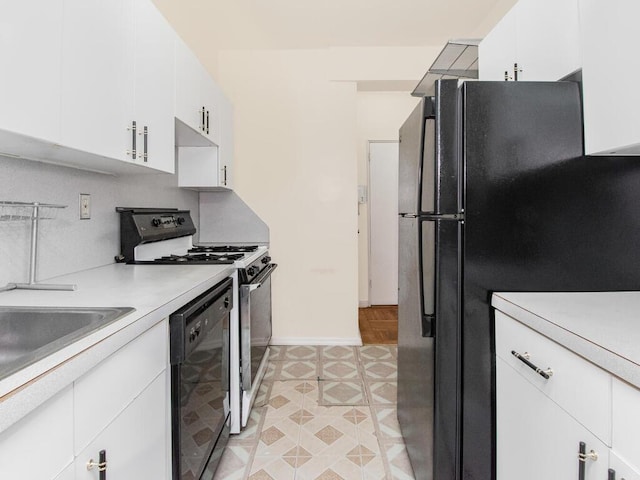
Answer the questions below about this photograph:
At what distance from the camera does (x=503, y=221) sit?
49.9 inches

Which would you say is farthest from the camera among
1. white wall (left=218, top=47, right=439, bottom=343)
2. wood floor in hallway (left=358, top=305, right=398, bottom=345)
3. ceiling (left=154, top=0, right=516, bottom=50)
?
wood floor in hallway (left=358, top=305, right=398, bottom=345)

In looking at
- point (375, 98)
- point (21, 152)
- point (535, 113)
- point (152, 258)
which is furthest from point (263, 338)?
point (375, 98)

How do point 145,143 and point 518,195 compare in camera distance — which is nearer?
point 518,195

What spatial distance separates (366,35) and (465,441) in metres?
2.83

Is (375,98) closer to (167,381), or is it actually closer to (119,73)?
(119,73)

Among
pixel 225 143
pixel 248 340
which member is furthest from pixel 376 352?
pixel 225 143

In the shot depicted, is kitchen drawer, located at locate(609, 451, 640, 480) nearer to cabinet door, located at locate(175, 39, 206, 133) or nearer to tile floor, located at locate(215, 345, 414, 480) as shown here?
tile floor, located at locate(215, 345, 414, 480)

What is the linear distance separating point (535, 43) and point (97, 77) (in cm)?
164

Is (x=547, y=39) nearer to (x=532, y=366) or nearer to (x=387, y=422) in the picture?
(x=532, y=366)

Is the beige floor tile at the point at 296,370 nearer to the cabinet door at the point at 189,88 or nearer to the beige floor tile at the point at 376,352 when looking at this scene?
the beige floor tile at the point at 376,352

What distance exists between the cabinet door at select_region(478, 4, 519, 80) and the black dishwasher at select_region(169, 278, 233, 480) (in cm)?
159

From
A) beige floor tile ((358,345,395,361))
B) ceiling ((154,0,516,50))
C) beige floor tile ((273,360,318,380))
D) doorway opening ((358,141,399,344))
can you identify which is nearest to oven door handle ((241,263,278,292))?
beige floor tile ((273,360,318,380))

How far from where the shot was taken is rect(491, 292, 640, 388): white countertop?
729mm

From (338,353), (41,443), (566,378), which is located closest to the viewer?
(41,443)
